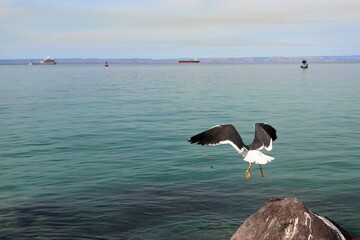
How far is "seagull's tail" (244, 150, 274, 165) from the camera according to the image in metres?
13.1

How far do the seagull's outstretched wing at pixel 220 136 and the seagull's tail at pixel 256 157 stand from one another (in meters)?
0.64

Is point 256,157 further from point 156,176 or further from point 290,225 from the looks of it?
point 156,176

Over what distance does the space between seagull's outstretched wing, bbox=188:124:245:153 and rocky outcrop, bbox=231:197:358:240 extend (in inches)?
159

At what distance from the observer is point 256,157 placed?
13500 millimetres

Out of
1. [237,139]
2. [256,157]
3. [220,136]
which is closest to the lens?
[256,157]

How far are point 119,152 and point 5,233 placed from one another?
12.7 metres

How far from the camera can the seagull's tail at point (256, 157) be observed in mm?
13078

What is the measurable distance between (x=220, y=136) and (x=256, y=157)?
1.79 m

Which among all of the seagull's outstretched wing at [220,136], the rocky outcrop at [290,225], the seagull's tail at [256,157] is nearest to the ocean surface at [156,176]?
the seagull's tail at [256,157]

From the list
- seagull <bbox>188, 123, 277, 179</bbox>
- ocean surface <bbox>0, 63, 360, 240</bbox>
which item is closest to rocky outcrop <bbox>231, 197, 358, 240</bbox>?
seagull <bbox>188, 123, 277, 179</bbox>

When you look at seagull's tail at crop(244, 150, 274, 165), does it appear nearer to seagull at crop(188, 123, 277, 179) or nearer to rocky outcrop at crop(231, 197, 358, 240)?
seagull at crop(188, 123, 277, 179)

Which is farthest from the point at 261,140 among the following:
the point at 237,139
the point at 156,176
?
the point at 156,176

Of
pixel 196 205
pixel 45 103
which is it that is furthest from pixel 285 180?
pixel 45 103

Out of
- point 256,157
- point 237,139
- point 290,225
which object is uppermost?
point 237,139
